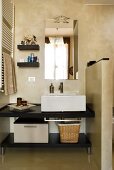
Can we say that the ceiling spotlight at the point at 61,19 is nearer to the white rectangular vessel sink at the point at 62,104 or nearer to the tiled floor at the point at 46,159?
the white rectangular vessel sink at the point at 62,104

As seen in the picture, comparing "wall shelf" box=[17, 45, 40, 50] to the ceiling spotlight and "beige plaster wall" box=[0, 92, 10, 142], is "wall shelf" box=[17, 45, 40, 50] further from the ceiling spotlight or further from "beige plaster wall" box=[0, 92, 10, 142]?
"beige plaster wall" box=[0, 92, 10, 142]

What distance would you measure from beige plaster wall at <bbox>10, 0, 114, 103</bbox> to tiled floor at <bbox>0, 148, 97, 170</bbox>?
0.89 m

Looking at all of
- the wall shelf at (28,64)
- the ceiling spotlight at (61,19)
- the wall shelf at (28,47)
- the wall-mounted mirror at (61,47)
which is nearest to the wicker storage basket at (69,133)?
the wall-mounted mirror at (61,47)

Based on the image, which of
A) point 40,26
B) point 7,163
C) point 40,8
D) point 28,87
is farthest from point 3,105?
point 40,8

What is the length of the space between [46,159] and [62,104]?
0.84 m

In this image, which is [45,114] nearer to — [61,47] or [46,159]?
[46,159]

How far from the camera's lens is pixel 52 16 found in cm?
382

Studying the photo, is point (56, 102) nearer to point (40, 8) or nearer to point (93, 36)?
point (93, 36)

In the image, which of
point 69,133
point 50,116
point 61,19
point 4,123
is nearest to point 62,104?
point 50,116

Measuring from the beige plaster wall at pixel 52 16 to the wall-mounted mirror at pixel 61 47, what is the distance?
0.09 m

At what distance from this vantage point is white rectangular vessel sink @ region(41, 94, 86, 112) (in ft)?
9.91

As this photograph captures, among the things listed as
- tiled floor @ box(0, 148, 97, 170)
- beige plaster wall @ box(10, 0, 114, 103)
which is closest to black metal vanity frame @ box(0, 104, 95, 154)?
tiled floor @ box(0, 148, 97, 170)

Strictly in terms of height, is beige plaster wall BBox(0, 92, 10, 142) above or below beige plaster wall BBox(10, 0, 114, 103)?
below

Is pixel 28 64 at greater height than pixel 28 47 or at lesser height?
lesser
